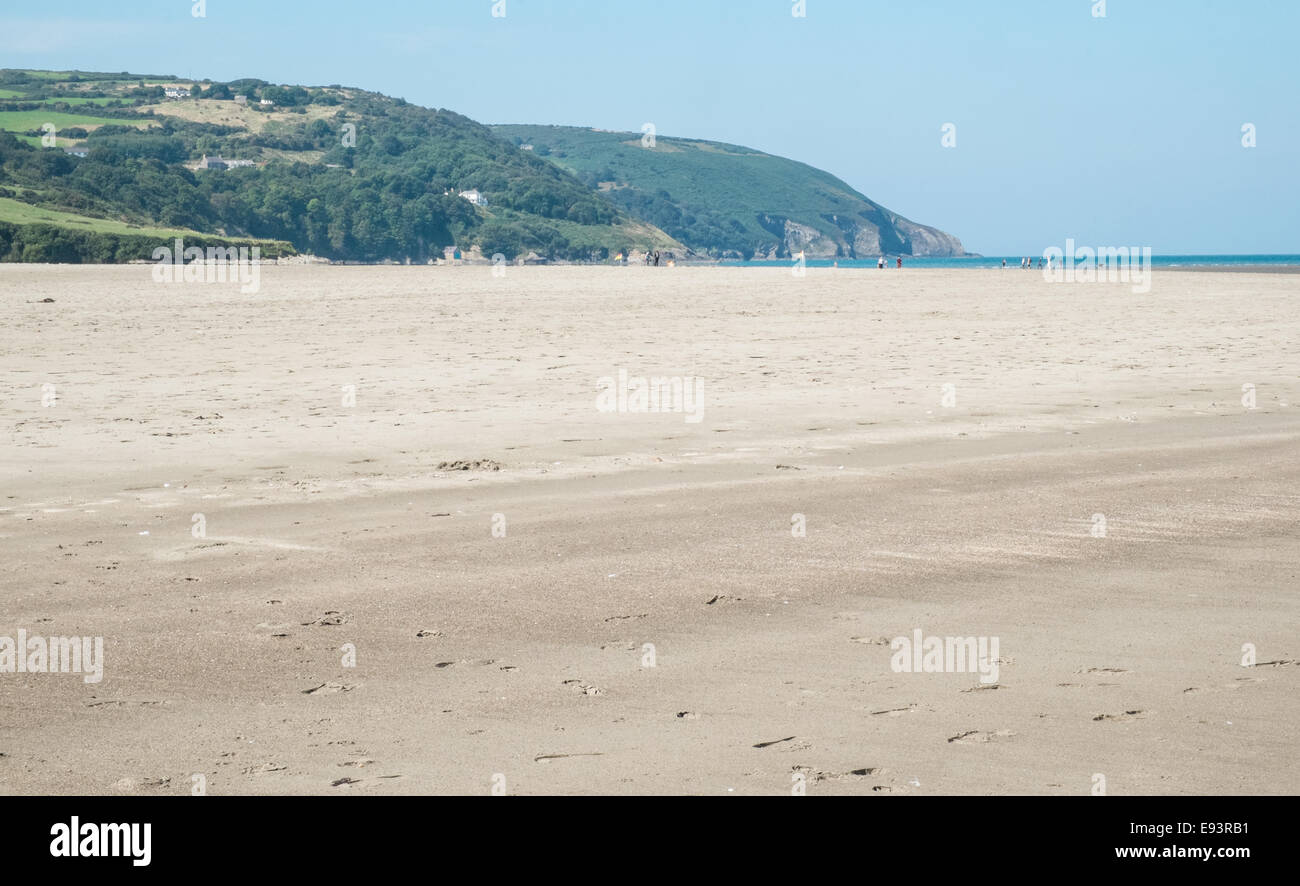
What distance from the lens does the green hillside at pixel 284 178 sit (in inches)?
4729

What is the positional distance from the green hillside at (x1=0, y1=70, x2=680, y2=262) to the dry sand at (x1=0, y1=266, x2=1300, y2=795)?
82730 millimetres

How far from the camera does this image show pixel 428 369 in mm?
19062

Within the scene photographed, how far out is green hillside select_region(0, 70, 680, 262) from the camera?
120 meters

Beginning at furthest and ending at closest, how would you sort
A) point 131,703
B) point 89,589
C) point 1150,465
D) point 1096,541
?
point 1150,465
point 1096,541
point 89,589
point 131,703

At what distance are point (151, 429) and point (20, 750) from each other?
8.89m

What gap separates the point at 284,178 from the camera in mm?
146000

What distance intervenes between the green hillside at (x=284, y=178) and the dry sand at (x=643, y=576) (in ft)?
271
